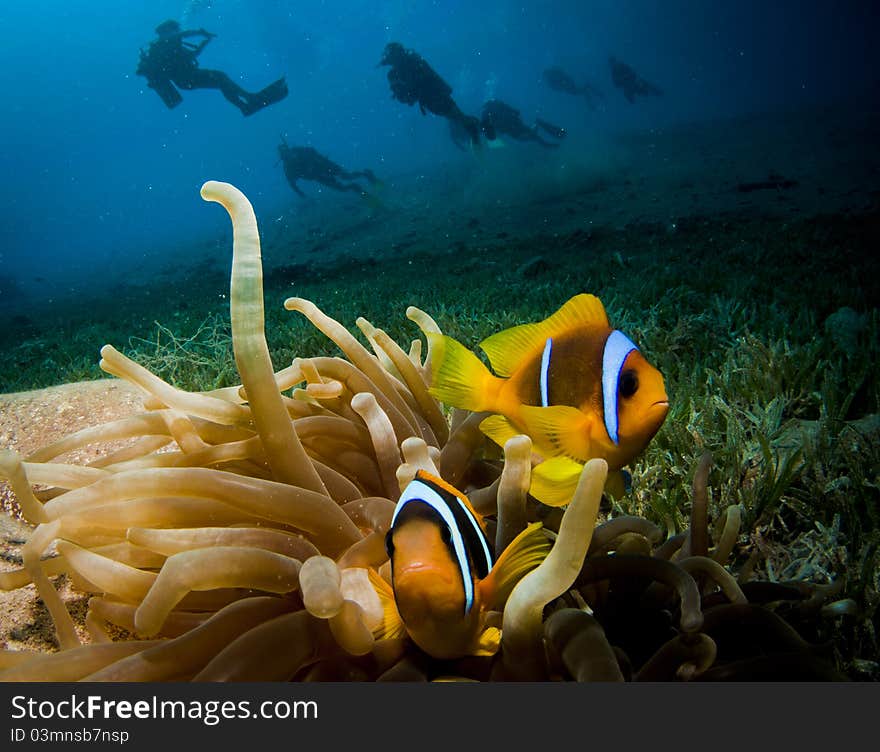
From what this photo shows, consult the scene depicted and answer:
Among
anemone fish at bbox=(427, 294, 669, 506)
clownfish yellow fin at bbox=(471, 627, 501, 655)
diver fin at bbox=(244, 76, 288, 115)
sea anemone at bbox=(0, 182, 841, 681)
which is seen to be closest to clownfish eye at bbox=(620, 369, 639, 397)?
anemone fish at bbox=(427, 294, 669, 506)

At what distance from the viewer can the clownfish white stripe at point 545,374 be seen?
1.30 m

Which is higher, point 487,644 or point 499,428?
point 499,428

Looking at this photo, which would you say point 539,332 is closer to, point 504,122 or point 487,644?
point 487,644

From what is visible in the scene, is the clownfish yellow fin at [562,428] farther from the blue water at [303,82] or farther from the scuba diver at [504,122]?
the blue water at [303,82]

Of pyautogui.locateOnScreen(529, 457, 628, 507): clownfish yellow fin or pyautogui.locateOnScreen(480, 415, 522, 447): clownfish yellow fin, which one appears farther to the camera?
pyautogui.locateOnScreen(480, 415, 522, 447): clownfish yellow fin

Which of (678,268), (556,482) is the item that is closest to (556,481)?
(556,482)

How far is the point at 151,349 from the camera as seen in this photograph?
5863 millimetres

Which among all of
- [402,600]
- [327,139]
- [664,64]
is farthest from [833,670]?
[327,139]

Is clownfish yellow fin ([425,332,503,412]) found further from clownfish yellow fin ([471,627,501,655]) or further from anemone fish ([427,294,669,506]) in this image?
clownfish yellow fin ([471,627,501,655])

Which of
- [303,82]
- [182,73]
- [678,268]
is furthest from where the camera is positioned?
[303,82]

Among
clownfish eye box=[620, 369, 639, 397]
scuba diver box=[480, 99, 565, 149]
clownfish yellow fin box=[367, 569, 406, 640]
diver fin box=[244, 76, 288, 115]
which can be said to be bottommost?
clownfish yellow fin box=[367, 569, 406, 640]

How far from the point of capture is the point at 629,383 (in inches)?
47.3

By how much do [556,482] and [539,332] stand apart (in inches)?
15.3

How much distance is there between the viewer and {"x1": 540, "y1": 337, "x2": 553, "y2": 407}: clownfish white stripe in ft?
4.26
